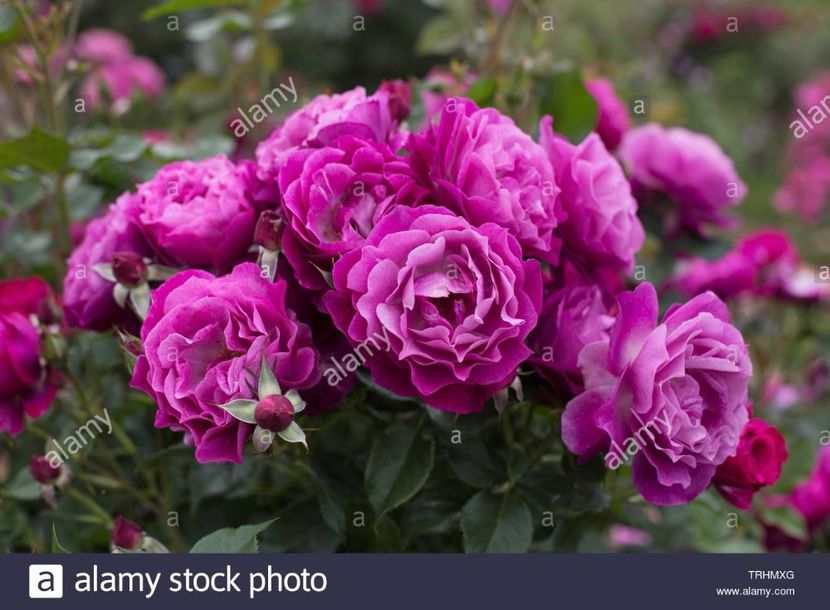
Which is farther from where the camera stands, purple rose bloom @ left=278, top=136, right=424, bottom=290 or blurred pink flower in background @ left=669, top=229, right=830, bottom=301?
blurred pink flower in background @ left=669, top=229, right=830, bottom=301

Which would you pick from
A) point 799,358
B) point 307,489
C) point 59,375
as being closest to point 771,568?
point 307,489

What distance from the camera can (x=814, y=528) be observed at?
3.46 feet

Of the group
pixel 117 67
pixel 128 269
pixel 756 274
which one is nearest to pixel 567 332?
pixel 128 269

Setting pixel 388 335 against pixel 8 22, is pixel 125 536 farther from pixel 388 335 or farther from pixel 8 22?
pixel 8 22

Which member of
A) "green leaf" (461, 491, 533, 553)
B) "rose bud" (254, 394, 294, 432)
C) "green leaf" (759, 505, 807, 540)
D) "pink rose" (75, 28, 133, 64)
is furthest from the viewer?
"pink rose" (75, 28, 133, 64)

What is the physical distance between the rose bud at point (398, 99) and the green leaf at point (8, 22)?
374mm

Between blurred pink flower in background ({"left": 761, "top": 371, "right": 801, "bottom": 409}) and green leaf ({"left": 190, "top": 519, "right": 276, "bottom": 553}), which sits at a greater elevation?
green leaf ({"left": 190, "top": 519, "right": 276, "bottom": 553})

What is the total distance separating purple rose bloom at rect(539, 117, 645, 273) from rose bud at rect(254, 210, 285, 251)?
21cm

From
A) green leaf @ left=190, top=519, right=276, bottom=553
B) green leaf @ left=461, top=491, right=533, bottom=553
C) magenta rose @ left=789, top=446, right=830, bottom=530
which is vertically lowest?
magenta rose @ left=789, top=446, right=830, bottom=530

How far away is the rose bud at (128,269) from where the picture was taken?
683 mm

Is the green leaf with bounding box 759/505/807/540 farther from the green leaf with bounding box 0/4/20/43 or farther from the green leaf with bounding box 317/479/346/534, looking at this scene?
the green leaf with bounding box 0/4/20/43

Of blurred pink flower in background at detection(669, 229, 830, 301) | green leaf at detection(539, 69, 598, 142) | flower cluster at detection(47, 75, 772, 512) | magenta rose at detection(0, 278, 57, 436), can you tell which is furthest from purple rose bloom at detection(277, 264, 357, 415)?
blurred pink flower in background at detection(669, 229, 830, 301)

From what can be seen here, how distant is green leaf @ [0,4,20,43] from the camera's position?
874 mm

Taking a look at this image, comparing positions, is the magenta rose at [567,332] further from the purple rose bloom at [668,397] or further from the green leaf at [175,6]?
the green leaf at [175,6]
